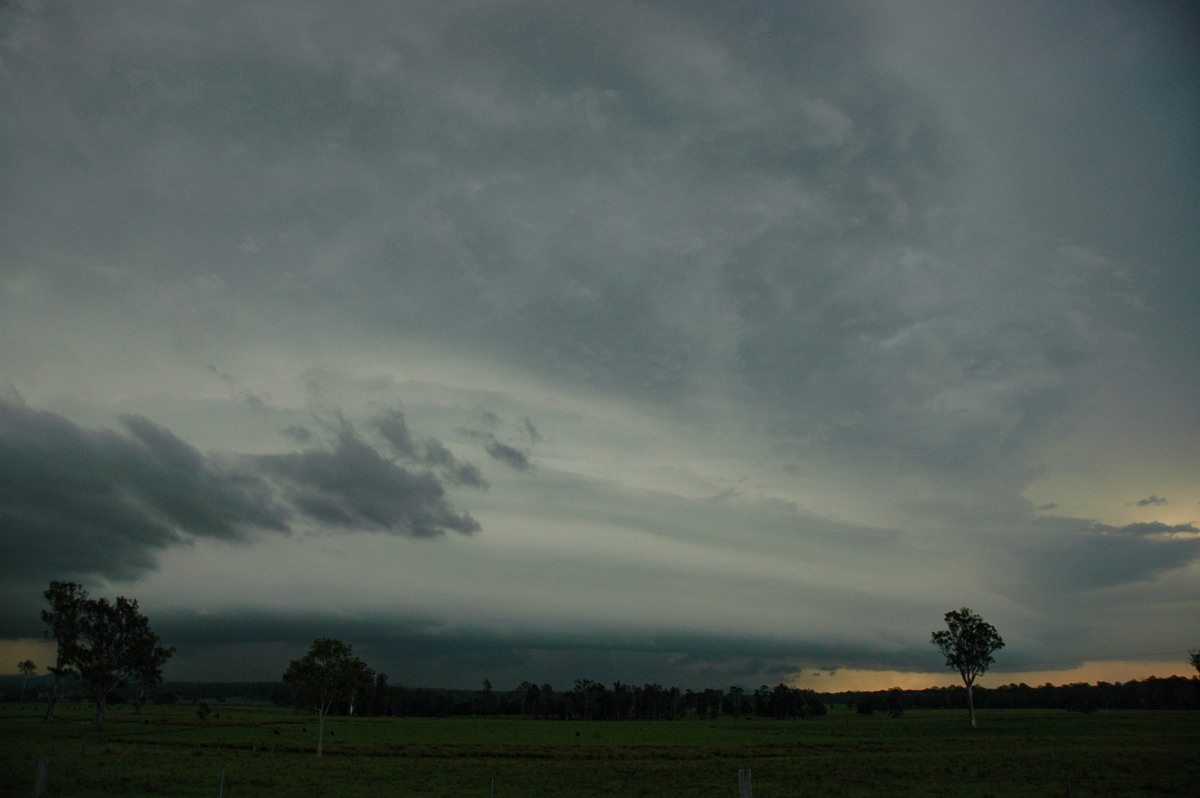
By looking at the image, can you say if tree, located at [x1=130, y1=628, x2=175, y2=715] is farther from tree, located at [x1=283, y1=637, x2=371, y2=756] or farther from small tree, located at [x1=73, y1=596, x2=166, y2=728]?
tree, located at [x1=283, y1=637, x2=371, y2=756]

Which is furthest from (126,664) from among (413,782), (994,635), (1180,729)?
(1180,729)

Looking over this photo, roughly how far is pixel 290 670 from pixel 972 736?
7850cm

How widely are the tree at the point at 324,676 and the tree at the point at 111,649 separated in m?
50.2

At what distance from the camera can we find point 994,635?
112m

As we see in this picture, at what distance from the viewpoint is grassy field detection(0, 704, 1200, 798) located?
41.7 metres

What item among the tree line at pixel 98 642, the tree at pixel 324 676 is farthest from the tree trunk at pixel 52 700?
the tree at pixel 324 676

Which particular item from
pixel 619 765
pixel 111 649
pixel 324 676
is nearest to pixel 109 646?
pixel 111 649

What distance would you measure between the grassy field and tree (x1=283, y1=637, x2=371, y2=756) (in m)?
5.46

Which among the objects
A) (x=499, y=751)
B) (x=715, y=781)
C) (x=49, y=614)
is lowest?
(x=499, y=751)

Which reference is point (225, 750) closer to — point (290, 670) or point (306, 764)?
point (290, 670)

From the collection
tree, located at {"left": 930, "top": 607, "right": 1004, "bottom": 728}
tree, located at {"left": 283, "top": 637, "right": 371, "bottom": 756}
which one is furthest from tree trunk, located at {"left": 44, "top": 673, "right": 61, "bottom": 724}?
tree, located at {"left": 930, "top": 607, "right": 1004, "bottom": 728}

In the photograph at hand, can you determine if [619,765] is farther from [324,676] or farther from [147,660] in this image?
[147,660]

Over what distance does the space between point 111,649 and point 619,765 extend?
90.1m

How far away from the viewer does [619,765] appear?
6106 centimetres
